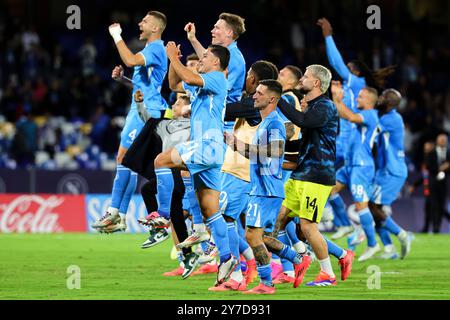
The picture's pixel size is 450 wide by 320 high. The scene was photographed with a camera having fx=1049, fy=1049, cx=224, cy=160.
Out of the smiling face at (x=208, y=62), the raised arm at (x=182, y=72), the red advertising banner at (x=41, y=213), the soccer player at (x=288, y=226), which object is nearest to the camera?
the raised arm at (x=182, y=72)

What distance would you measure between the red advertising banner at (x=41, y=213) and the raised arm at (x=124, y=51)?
35.8ft

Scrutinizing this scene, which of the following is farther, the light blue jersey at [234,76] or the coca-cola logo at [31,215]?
the coca-cola logo at [31,215]

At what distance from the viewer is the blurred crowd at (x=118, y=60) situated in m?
26.6

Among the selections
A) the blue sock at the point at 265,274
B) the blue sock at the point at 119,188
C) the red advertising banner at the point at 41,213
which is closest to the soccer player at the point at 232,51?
the blue sock at the point at 119,188

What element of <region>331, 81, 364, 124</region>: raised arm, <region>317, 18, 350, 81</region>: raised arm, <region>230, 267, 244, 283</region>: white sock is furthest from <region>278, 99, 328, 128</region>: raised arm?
<region>317, 18, 350, 81</region>: raised arm

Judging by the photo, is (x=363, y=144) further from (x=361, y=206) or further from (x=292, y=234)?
(x=292, y=234)

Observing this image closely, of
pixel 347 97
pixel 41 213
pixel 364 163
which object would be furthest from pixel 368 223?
pixel 41 213

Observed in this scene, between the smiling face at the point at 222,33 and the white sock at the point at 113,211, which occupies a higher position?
the smiling face at the point at 222,33

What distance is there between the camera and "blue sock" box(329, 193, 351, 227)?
1784 cm

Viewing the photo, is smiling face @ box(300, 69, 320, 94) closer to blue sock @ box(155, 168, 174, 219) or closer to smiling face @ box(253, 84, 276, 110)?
smiling face @ box(253, 84, 276, 110)

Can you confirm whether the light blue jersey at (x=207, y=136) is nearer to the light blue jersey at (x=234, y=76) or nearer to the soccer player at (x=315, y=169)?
the soccer player at (x=315, y=169)

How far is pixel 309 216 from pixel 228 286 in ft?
Answer: 4.06

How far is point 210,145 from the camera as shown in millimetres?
11164

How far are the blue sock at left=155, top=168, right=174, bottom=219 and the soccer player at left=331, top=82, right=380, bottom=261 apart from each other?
468cm
